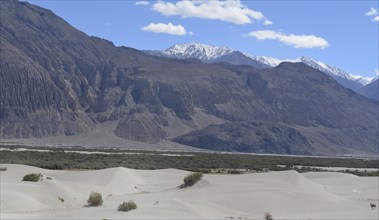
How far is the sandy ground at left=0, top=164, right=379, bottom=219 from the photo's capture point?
30844mm

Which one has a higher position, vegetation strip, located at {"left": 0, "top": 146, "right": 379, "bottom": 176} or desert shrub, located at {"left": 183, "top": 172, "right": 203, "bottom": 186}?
desert shrub, located at {"left": 183, "top": 172, "right": 203, "bottom": 186}

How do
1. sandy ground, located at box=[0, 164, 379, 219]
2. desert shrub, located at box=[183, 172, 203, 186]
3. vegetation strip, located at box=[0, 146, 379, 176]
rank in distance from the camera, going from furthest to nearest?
vegetation strip, located at box=[0, 146, 379, 176]
desert shrub, located at box=[183, 172, 203, 186]
sandy ground, located at box=[0, 164, 379, 219]

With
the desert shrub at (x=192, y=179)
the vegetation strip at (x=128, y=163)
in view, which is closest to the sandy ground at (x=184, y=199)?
the desert shrub at (x=192, y=179)

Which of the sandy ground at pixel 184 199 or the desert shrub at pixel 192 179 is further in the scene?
the desert shrub at pixel 192 179

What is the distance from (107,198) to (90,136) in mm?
147988

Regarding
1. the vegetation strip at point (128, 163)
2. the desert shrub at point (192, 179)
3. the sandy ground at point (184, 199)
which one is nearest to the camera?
the sandy ground at point (184, 199)

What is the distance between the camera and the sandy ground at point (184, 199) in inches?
1214

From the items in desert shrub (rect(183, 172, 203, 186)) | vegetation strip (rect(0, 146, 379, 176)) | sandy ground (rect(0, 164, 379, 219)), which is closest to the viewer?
sandy ground (rect(0, 164, 379, 219))

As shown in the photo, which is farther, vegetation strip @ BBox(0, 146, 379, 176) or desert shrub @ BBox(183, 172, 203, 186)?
vegetation strip @ BBox(0, 146, 379, 176)

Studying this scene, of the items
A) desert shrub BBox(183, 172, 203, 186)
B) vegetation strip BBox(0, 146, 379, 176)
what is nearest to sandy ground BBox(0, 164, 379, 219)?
desert shrub BBox(183, 172, 203, 186)

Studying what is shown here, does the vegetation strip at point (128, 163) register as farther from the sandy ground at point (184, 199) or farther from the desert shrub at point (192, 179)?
the desert shrub at point (192, 179)

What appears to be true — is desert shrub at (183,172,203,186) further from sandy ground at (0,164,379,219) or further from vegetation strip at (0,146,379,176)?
vegetation strip at (0,146,379,176)

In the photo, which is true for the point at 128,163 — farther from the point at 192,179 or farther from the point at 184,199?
the point at 184,199

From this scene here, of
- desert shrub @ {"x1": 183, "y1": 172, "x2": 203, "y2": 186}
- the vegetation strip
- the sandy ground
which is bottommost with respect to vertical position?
the vegetation strip
